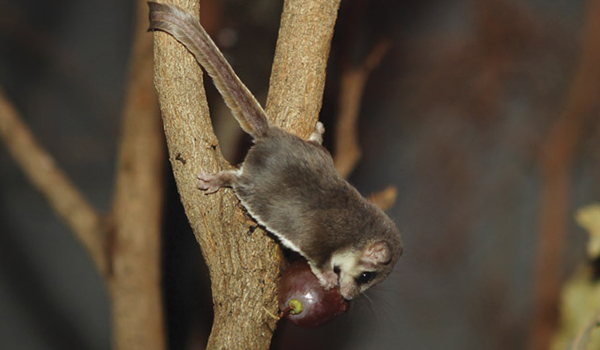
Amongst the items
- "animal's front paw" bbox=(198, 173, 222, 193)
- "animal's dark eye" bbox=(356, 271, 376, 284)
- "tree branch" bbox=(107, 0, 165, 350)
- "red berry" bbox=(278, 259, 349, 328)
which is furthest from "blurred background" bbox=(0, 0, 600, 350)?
"animal's front paw" bbox=(198, 173, 222, 193)

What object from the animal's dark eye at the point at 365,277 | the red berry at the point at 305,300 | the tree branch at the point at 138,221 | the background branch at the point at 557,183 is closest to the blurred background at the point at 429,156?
the background branch at the point at 557,183

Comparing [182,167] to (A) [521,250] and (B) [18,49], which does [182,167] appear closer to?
(B) [18,49]

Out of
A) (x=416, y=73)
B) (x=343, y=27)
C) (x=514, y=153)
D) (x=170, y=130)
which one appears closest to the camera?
(x=170, y=130)

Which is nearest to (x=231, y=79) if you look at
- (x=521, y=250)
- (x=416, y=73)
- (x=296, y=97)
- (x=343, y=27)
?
(x=296, y=97)

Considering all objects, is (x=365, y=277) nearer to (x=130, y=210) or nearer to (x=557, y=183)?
(x=130, y=210)

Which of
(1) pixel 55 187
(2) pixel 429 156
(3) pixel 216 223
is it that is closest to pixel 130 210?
(1) pixel 55 187

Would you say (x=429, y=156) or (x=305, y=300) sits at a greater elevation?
(x=429, y=156)

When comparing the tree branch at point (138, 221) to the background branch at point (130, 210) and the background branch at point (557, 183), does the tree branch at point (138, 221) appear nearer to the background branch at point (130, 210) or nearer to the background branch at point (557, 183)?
the background branch at point (130, 210)
